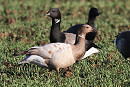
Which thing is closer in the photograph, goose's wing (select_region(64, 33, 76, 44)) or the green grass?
the green grass

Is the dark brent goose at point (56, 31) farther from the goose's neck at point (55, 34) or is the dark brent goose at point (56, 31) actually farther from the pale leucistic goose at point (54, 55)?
the pale leucistic goose at point (54, 55)

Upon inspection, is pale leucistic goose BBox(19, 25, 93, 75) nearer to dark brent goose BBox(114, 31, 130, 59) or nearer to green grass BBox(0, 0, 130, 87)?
green grass BBox(0, 0, 130, 87)

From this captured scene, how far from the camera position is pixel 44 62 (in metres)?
6.36

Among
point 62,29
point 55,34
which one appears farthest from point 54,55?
point 62,29

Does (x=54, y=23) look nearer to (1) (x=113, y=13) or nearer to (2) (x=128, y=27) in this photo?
(2) (x=128, y=27)

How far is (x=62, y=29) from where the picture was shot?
36.9ft

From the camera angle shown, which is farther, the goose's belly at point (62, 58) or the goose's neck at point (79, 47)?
the goose's neck at point (79, 47)

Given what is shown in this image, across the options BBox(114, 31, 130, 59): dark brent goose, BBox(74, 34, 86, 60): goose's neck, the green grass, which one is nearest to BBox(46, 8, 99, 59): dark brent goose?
the green grass

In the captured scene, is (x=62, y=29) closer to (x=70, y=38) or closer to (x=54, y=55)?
(x=70, y=38)

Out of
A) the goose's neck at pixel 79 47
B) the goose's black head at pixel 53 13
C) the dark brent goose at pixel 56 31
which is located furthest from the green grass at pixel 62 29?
the goose's black head at pixel 53 13

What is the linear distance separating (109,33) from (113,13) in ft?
16.1

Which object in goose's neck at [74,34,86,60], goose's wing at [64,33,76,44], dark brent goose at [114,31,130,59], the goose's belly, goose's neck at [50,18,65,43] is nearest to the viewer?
the goose's belly

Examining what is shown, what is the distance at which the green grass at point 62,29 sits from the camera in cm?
635

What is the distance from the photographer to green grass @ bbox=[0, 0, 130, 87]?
6.35 m
